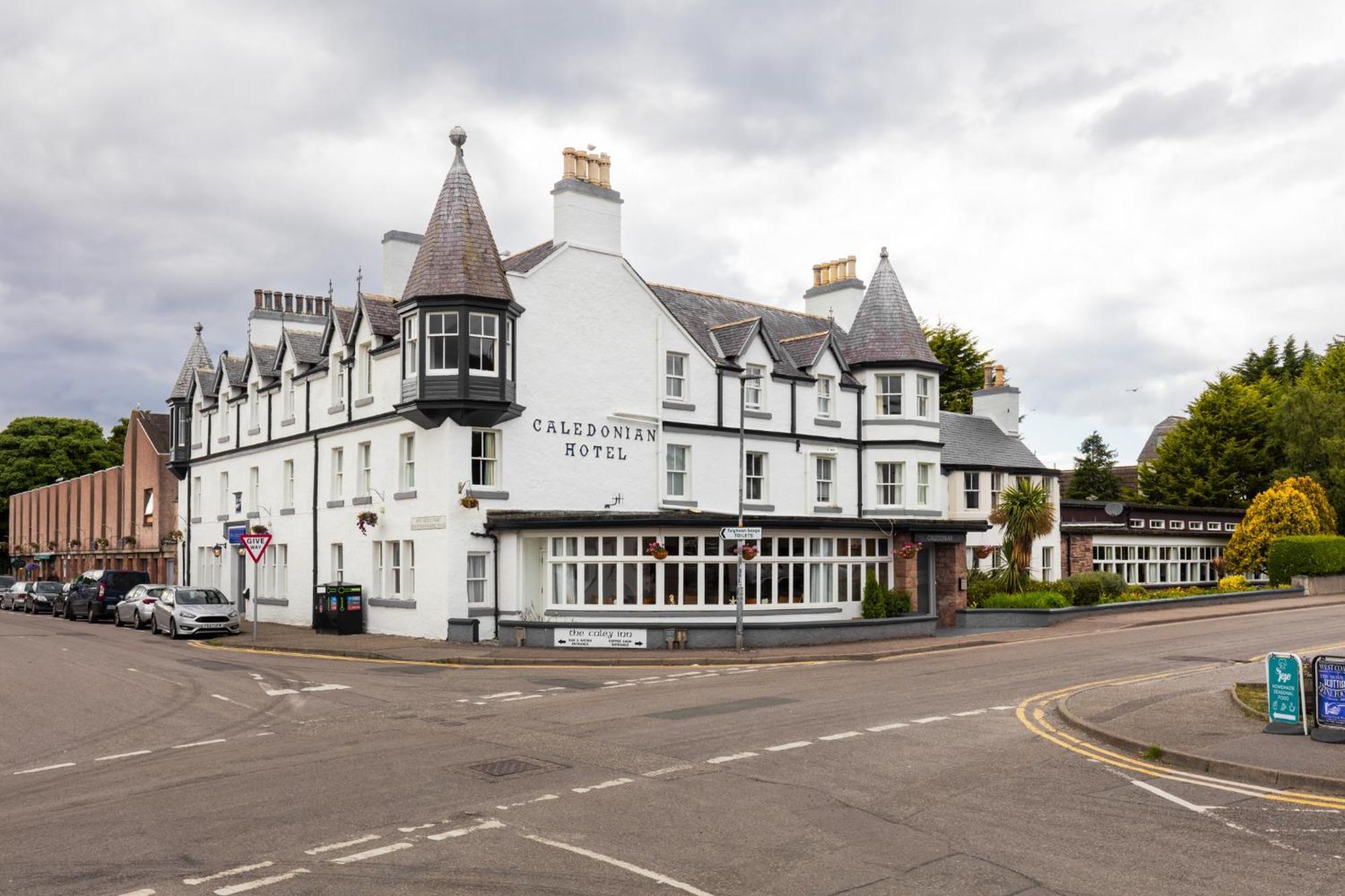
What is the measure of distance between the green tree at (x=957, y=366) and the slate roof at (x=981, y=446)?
1799 cm

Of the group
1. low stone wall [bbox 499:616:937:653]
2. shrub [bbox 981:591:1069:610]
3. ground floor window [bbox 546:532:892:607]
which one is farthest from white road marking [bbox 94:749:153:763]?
shrub [bbox 981:591:1069:610]

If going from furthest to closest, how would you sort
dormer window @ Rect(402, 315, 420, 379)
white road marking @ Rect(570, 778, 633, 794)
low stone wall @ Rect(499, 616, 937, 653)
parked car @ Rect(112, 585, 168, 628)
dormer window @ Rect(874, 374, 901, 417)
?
1. dormer window @ Rect(874, 374, 901, 417)
2. parked car @ Rect(112, 585, 168, 628)
3. dormer window @ Rect(402, 315, 420, 379)
4. low stone wall @ Rect(499, 616, 937, 653)
5. white road marking @ Rect(570, 778, 633, 794)

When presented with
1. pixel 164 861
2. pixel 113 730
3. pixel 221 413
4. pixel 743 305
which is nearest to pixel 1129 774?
pixel 164 861

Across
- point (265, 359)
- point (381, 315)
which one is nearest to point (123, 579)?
point (265, 359)

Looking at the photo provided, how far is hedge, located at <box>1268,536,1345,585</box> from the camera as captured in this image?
47.6m

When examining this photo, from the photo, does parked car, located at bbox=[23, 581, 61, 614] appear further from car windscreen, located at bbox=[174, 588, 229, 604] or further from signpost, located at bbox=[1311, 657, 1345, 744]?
signpost, located at bbox=[1311, 657, 1345, 744]

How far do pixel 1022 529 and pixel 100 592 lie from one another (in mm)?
34103

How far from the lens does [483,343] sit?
30344mm

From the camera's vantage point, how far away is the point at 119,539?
65125 millimetres

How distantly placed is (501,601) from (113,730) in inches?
587

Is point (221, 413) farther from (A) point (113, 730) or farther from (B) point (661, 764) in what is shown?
(B) point (661, 764)

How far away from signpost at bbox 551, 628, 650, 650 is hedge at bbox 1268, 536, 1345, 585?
33.6m

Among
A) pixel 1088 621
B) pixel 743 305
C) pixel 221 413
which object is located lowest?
pixel 1088 621

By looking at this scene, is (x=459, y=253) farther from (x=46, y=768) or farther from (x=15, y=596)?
(x=15, y=596)
